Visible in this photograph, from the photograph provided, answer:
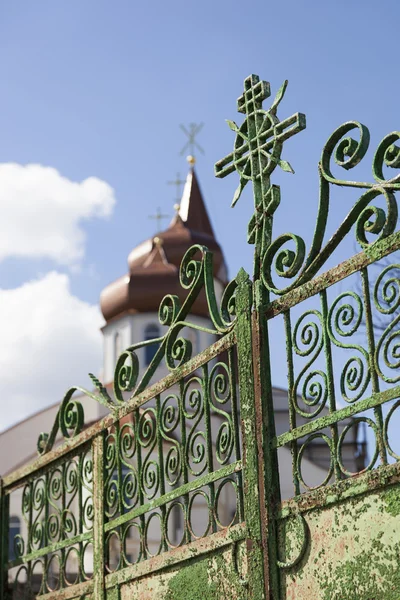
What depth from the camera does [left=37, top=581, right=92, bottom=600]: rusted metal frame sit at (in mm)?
5406

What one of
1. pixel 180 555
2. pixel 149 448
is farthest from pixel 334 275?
pixel 149 448

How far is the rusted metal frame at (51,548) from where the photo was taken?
5537 millimetres

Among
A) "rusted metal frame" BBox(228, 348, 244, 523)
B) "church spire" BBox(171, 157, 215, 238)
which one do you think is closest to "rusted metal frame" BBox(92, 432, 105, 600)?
"rusted metal frame" BBox(228, 348, 244, 523)

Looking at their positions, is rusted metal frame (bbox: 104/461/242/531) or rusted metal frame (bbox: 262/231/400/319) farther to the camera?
rusted metal frame (bbox: 104/461/242/531)

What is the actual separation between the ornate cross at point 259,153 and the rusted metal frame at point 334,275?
206 mm

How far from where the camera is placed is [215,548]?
4273mm

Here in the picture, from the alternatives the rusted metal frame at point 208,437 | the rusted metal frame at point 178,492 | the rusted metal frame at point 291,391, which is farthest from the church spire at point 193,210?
the rusted metal frame at point 291,391

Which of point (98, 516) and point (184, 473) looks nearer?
point (184, 473)

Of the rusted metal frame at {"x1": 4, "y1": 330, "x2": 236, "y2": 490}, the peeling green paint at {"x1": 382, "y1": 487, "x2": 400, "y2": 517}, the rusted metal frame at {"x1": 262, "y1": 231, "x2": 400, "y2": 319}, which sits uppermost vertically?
the rusted metal frame at {"x1": 4, "y1": 330, "x2": 236, "y2": 490}

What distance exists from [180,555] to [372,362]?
145 cm

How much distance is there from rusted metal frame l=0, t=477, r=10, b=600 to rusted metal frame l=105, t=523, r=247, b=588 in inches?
60.3

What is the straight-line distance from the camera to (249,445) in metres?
4.07

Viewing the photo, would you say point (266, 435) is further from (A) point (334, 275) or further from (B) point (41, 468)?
(B) point (41, 468)

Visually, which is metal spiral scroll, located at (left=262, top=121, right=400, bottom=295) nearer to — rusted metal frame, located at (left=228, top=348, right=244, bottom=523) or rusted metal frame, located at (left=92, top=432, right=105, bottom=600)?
rusted metal frame, located at (left=228, top=348, right=244, bottom=523)
